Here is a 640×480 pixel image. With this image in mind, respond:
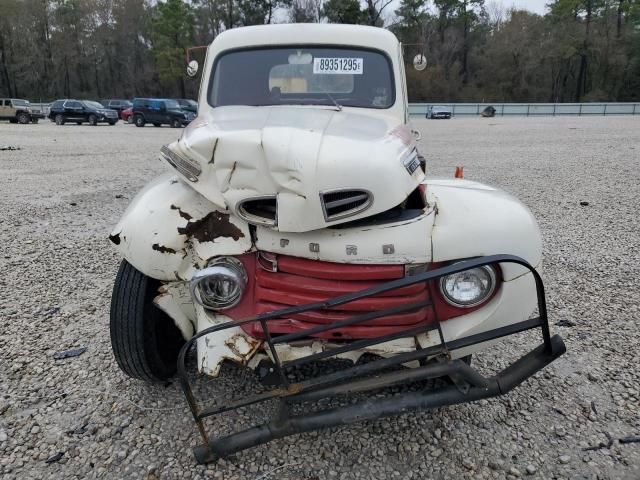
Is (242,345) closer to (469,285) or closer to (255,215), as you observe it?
(255,215)

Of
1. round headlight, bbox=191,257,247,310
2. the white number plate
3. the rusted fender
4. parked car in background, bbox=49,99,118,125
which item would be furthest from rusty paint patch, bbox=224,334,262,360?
parked car in background, bbox=49,99,118,125

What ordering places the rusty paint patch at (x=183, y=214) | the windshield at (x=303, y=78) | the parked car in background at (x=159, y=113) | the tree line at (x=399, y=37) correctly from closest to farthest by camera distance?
the rusty paint patch at (x=183, y=214) < the windshield at (x=303, y=78) < the parked car in background at (x=159, y=113) < the tree line at (x=399, y=37)

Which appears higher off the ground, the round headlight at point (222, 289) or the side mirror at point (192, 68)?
the side mirror at point (192, 68)

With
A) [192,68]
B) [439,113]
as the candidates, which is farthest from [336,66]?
[439,113]

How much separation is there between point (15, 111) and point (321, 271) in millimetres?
34222

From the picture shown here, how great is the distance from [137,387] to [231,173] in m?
1.46

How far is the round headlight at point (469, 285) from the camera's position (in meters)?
→ 2.16

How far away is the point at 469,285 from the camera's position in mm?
2170

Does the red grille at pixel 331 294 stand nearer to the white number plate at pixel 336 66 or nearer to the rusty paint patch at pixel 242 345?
the rusty paint patch at pixel 242 345

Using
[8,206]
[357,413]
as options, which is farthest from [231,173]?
[8,206]

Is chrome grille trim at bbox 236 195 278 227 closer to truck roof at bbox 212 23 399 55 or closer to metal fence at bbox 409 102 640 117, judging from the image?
truck roof at bbox 212 23 399 55

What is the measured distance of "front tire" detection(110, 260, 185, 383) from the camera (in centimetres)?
246

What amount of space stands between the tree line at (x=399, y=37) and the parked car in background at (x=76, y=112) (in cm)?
2706

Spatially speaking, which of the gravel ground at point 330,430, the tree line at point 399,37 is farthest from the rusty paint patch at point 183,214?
the tree line at point 399,37
